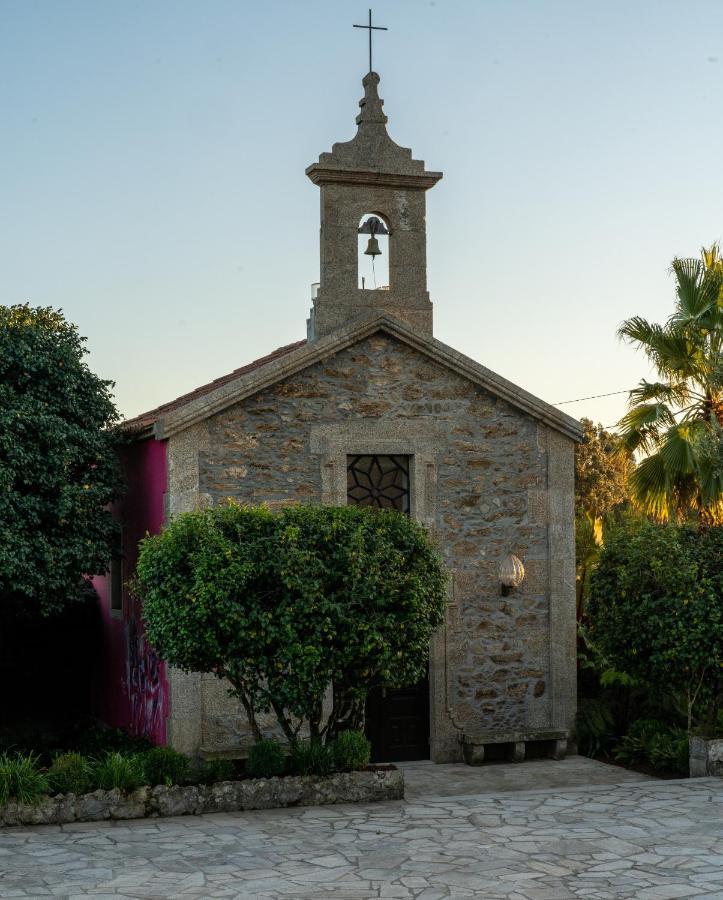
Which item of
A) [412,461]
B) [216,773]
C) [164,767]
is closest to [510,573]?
[412,461]

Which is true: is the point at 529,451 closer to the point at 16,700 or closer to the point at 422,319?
the point at 422,319

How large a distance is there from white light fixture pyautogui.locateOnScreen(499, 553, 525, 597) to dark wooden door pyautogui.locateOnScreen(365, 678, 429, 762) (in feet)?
5.37

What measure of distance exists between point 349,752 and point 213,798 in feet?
5.17

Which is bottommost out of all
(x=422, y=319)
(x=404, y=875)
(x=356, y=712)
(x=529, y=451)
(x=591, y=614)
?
(x=404, y=875)

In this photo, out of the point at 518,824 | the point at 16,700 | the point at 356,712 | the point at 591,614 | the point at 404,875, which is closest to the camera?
the point at 404,875

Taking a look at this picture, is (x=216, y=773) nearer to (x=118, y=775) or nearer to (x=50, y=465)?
(x=118, y=775)

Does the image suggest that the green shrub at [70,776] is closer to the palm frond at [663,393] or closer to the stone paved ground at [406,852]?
the stone paved ground at [406,852]

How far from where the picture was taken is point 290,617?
37.8ft

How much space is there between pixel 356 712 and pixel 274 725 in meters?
1.79

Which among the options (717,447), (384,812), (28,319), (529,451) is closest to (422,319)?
(529,451)

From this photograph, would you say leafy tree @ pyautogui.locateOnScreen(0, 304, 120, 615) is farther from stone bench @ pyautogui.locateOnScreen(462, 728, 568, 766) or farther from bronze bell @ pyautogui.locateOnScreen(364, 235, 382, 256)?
stone bench @ pyautogui.locateOnScreen(462, 728, 568, 766)

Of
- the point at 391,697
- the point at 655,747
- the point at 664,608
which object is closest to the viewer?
the point at 664,608

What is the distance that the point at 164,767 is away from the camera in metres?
11.9

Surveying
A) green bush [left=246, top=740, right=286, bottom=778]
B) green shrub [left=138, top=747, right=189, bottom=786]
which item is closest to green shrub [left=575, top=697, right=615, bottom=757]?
green bush [left=246, top=740, right=286, bottom=778]
